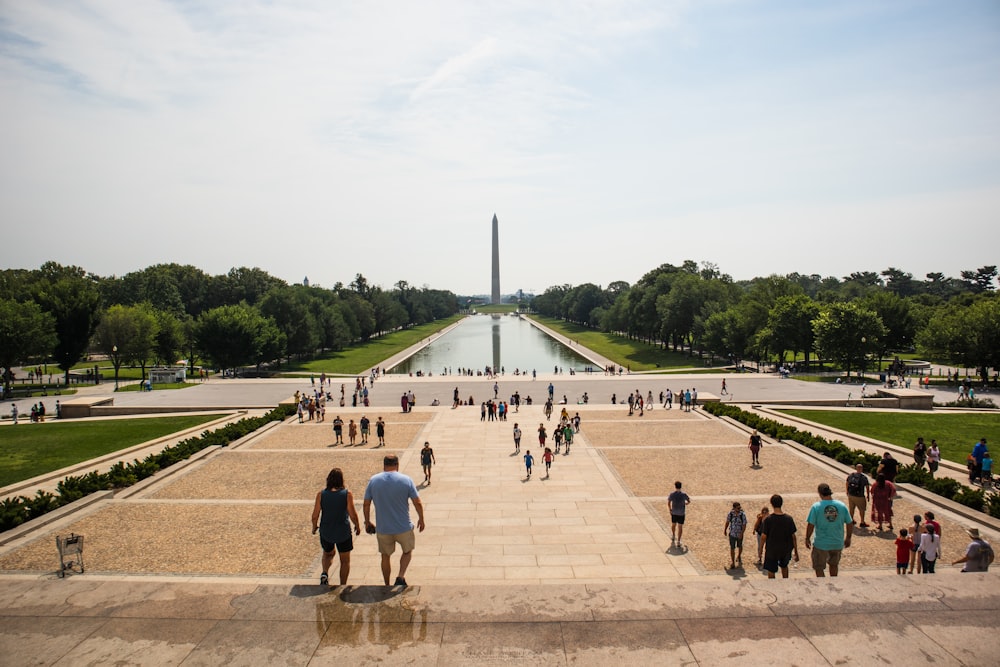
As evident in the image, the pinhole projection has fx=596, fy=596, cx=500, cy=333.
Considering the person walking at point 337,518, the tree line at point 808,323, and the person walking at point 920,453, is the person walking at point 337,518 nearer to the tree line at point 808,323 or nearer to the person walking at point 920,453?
the person walking at point 920,453

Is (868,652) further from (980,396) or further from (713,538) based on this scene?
(980,396)

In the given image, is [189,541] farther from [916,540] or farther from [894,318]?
[894,318]

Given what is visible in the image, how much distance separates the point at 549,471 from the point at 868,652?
15.9 metres

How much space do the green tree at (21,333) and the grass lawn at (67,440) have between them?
64.6 ft

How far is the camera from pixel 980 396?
1617 inches

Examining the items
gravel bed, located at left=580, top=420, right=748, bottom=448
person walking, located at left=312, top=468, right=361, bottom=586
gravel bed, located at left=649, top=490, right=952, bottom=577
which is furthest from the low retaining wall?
person walking, located at left=312, top=468, right=361, bottom=586

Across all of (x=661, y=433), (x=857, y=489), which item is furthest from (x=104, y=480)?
(x=661, y=433)

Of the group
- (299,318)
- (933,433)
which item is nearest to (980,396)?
(933,433)

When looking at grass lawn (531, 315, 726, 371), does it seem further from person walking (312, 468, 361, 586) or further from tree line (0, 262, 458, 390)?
person walking (312, 468, 361, 586)

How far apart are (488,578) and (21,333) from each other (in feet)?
171

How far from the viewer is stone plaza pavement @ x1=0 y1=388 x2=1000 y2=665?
18.5ft

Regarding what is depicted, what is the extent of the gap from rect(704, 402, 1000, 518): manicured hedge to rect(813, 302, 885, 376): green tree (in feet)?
89.0

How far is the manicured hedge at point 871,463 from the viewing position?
50.3 feet

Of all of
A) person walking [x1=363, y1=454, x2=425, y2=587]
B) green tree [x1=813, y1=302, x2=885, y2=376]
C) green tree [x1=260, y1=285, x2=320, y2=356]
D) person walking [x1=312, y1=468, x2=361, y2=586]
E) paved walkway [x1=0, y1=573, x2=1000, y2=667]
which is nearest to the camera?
paved walkway [x1=0, y1=573, x2=1000, y2=667]
